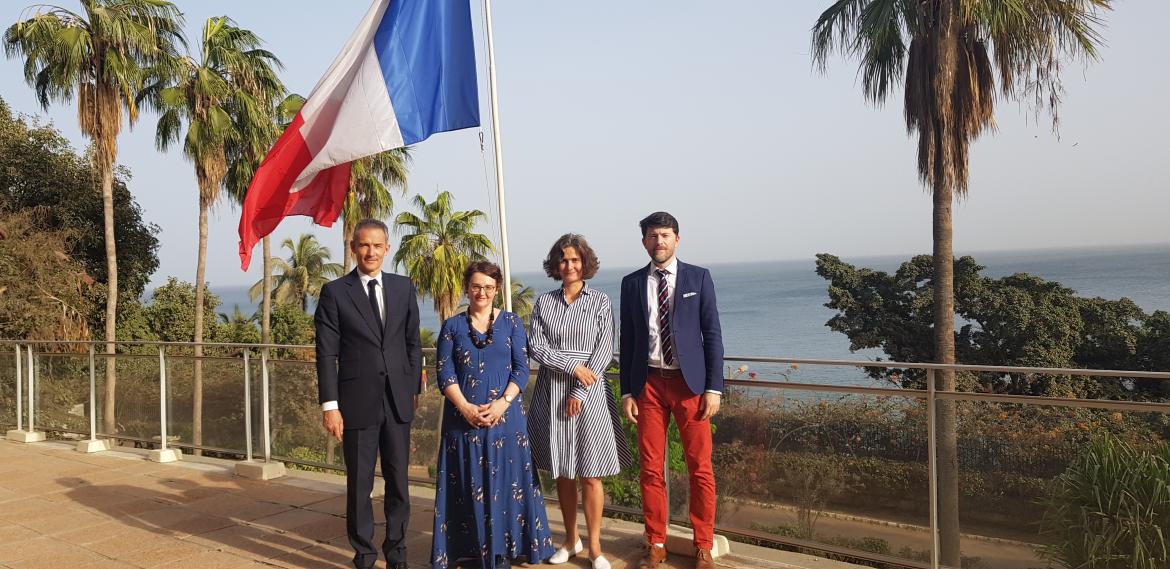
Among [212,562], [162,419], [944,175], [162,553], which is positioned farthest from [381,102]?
[944,175]

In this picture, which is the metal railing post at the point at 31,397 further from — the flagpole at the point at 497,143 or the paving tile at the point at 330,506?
the flagpole at the point at 497,143

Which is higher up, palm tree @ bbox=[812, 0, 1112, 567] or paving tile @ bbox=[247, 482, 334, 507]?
palm tree @ bbox=[812, 0, 1112, 567]

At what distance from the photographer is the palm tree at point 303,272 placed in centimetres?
6328

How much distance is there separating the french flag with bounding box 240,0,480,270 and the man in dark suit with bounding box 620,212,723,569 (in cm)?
151

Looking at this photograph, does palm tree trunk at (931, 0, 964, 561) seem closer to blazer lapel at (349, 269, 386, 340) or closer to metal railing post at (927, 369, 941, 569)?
metal railing post at (927, 369, 941, 569)

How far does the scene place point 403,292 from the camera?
392 centimetres

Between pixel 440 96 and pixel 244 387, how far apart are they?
3.46 metres

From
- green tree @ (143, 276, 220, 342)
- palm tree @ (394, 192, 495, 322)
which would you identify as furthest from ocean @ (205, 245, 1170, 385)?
green tree @ (143, 276, 220, 342)

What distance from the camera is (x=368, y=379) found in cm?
375

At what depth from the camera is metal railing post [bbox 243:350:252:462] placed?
6.61 metres

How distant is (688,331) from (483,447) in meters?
1.05

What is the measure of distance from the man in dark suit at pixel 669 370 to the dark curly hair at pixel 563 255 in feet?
0.62

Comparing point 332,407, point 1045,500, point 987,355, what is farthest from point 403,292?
point 987,355

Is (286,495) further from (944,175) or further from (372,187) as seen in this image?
(372,187)
